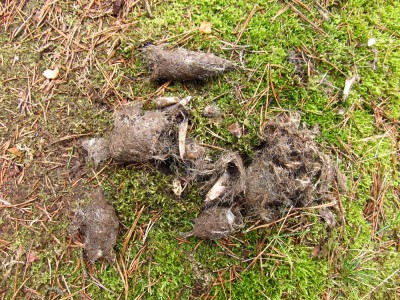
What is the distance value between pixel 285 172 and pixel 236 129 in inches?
18.0

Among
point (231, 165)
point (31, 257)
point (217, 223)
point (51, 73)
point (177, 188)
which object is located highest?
point (51, 73)

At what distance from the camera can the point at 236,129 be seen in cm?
214

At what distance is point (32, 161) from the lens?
2.28m

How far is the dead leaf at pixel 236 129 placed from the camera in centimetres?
213

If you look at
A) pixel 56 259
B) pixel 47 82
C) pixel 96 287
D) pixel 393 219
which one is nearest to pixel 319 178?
pixel 393 219

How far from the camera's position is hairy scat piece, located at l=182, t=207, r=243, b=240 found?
2.03 m

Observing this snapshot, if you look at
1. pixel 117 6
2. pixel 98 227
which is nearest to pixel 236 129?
pixel 98 227

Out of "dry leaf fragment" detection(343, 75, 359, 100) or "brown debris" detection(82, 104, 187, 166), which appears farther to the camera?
"dry leaf fragment" detection(343, 75, 359, 100)

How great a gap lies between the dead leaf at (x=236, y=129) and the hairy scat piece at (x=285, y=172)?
0.18m

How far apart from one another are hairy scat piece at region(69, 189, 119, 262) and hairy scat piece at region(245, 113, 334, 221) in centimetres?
98

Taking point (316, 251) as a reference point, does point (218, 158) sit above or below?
above

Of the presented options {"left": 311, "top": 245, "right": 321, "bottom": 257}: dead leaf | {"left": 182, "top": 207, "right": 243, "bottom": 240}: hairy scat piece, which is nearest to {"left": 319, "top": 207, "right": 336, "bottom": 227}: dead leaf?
{"left": 311, "top": 245, "right": 321, "bottom": 257}: dead leaf

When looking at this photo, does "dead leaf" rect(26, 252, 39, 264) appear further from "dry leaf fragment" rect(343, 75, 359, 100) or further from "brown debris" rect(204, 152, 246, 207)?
"dry leaf fragment" rect(343, 75, 359, 100)

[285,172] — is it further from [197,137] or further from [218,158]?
[197,137]
